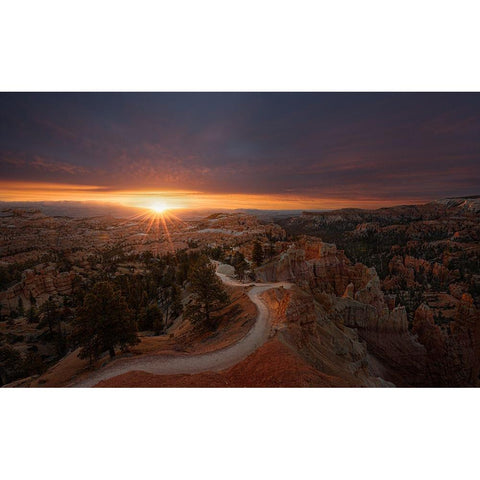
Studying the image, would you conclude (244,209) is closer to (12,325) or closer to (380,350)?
(380,350)

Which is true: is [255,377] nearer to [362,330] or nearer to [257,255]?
[362,330]

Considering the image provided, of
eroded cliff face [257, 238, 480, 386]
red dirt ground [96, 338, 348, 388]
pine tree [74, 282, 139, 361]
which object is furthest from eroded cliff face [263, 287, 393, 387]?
pine tree [74, 282, 139, 361]

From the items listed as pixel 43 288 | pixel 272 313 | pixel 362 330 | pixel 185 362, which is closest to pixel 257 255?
pixel 362 330

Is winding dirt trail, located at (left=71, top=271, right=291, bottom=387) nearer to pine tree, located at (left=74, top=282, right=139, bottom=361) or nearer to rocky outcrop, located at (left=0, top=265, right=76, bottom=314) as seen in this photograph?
pine tree, located at (left=74, top=282, right=139, bottom=361)

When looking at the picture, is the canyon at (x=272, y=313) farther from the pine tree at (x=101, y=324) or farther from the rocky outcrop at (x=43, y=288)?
the pine tree at (x=101, y=324)

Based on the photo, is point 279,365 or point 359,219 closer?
point 279,365

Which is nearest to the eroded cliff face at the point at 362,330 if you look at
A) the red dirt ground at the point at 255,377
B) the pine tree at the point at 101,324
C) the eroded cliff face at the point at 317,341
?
the eroded cliff face at the point at 317,341
